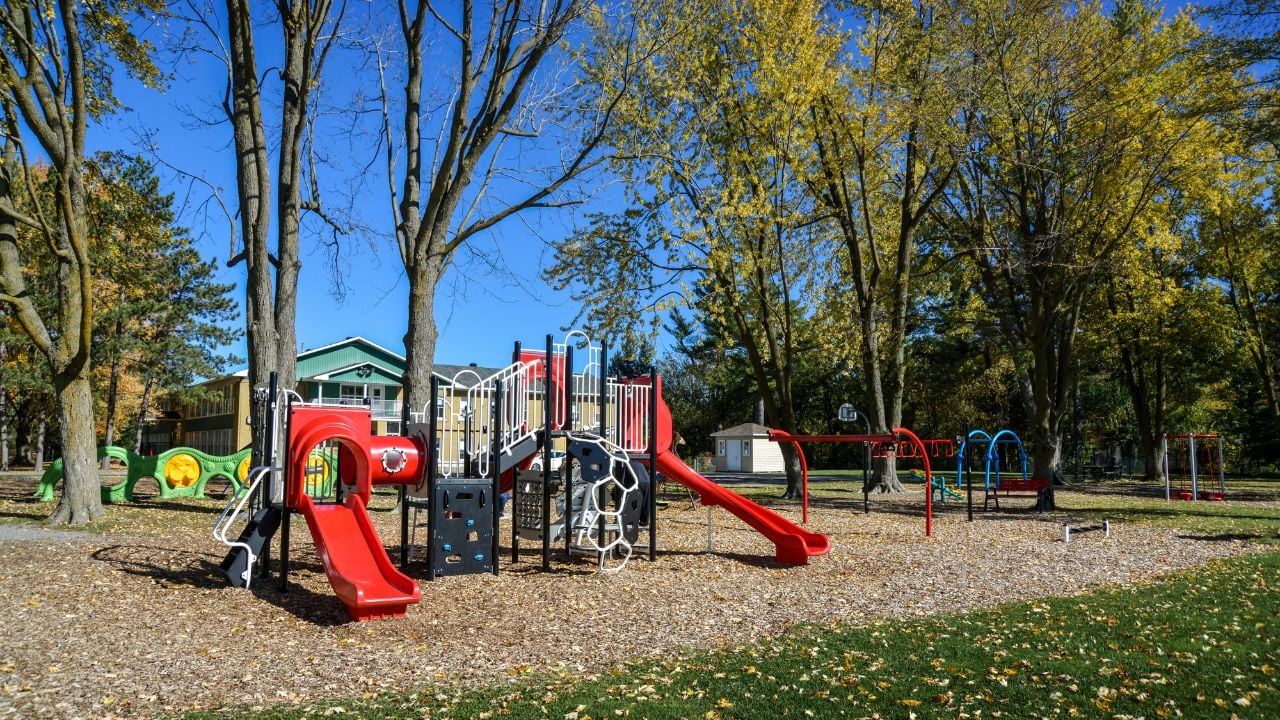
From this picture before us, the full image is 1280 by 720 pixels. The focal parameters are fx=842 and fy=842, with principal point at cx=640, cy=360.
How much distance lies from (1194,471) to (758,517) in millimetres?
15692

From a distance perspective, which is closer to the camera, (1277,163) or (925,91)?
(925,91)

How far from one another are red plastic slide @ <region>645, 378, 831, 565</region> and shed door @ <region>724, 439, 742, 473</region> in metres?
35.5

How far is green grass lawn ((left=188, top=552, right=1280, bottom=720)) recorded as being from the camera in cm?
478

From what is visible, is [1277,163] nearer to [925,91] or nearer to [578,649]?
[925,91]

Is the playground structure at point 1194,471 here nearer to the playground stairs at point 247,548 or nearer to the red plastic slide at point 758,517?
the red plastic slide at point 758,517

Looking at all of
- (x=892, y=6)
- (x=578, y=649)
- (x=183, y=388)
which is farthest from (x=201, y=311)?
(x=578, y=649)

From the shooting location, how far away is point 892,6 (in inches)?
774

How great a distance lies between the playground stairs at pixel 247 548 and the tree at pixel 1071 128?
13.8 m

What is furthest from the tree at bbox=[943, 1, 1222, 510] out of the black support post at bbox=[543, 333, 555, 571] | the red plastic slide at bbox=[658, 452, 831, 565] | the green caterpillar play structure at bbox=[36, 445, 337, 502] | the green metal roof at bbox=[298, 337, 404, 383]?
the green metal roof at bbox=[298, 337, 404, 383]

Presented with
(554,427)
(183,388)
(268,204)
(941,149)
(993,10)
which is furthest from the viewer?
(183,388)

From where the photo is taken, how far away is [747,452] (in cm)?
4622

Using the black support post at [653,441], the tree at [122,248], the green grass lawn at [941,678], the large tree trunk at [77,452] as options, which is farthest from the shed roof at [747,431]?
the green grass lawn at [941,678]

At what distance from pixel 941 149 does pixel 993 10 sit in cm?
286

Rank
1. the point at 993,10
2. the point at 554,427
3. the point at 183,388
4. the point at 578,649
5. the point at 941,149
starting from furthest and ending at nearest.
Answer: the point at 183,388 < the point at 941,149 < the point at 993,10 < the point at 554,427 < the point at 578,649
